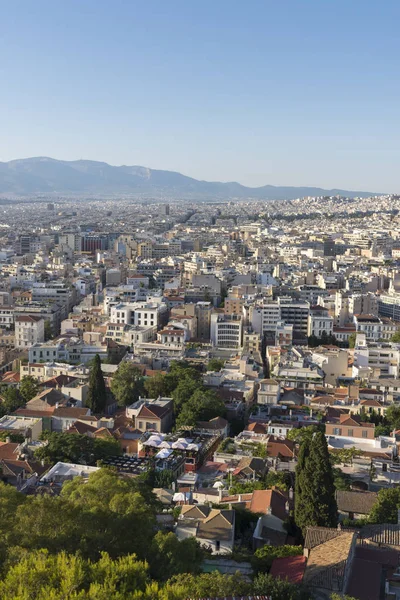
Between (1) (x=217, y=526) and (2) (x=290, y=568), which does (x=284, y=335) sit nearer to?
(1) (x=217, y=526)

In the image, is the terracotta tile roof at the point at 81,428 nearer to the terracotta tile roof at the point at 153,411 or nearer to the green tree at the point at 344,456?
the terracotta tile roof at the point at 153,411

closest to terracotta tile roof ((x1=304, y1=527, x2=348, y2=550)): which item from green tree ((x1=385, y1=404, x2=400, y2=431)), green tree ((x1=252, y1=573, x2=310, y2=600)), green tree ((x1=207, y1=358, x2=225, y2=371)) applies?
green tree ((x1=252, y1=573, x2=310, y2=600))

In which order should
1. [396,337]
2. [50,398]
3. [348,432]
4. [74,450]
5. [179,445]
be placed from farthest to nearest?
1. [396,337]
2. [50,398]
3. [348,432]
4. [179,445]
5. [74,450]

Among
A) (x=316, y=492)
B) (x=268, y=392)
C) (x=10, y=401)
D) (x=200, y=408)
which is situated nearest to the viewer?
(x=316, y=492)

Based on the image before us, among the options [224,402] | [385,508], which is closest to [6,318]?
[224,402]

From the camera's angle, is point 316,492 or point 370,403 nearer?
point 316,492

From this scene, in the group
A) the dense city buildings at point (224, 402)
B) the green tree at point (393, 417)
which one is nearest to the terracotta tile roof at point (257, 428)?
the dense city buildings at point (224, 402)
